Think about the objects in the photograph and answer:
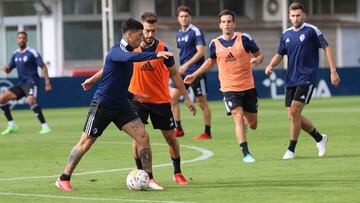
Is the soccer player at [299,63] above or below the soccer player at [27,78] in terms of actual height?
above

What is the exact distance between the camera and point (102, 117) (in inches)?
519

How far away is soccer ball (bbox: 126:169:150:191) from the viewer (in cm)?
1291

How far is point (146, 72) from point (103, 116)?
1.13 metres

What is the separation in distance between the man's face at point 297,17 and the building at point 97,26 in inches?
1399

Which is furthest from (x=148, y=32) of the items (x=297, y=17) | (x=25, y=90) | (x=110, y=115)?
(x=25, y=90)

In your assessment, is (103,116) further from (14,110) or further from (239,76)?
(14,110)

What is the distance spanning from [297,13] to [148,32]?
139 inches

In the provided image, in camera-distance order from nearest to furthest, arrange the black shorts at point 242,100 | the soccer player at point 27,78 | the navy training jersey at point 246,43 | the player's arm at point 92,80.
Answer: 1. the player's arm at point 92,80
2. the black shorts at point 242,100
3. the navy training jersey at point 246,43
4. the soccer player at point 27,78

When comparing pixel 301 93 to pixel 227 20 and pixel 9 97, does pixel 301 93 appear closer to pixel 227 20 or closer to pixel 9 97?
pixel 227 20

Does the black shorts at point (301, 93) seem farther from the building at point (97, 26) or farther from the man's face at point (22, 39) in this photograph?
the building at point (97, 26)

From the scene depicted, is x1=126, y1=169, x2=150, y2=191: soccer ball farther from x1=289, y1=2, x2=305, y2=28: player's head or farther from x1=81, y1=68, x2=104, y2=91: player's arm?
x1=289, y1=2, x2=305, y2=28: player's head

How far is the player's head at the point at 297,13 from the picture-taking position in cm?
1655

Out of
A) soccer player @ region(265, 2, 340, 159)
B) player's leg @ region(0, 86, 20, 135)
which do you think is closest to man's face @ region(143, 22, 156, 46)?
soccer player @ region(265, 2, 340, 159)

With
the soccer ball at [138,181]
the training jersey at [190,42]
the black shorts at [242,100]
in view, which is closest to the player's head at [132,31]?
the soccer ball at [138,181]
